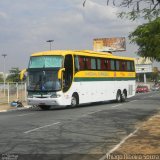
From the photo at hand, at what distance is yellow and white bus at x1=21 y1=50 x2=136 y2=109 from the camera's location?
2911 cm

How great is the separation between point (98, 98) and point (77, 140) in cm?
2060

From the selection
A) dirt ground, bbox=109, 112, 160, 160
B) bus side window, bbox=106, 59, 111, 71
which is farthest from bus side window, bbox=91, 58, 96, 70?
dirt ground, bbox=109, 112, 160, 160

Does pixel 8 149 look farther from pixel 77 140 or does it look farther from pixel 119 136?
pixel 119 136

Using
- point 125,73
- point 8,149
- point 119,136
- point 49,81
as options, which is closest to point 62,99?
point 49,81

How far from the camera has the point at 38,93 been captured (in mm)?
29484

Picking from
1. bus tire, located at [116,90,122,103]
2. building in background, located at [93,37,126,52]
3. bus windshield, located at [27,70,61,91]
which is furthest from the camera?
building in background, located at [93,37,126,52]

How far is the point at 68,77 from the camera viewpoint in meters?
29.8

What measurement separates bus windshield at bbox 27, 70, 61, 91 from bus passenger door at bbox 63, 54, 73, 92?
25.9 inches

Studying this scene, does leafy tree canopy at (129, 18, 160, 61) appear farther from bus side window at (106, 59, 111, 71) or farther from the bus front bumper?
bus side window at (106, 59, 111, 71)

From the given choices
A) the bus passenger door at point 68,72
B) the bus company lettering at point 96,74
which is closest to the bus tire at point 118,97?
the bus company lettering at point 96,74

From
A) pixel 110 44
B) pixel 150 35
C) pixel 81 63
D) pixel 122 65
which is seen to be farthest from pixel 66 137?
pixel 110 44

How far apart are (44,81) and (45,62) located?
3.86ft

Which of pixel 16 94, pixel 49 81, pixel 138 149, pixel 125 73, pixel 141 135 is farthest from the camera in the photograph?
pixel 16 94

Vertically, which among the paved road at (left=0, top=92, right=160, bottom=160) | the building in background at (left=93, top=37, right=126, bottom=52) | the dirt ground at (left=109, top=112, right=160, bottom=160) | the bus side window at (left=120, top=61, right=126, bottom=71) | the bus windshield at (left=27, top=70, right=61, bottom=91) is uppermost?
the building in background at (left=93, top=37, right=126, bottom=52)
